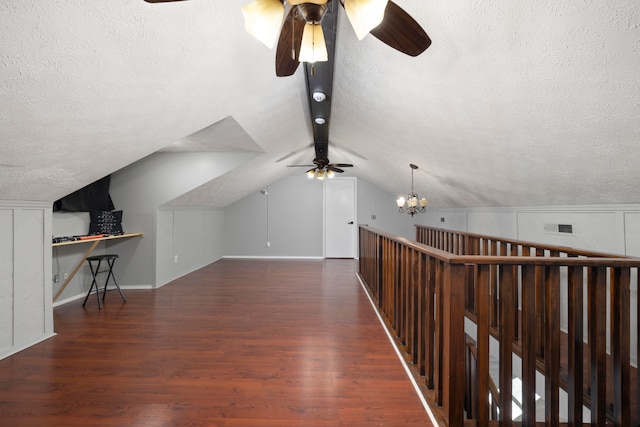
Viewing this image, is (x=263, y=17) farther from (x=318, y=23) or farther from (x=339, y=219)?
(x=339, y=219)

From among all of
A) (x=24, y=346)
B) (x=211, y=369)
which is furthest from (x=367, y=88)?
(x=24, y=346)

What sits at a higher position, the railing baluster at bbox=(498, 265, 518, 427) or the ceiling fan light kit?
the ceiling fan light kit

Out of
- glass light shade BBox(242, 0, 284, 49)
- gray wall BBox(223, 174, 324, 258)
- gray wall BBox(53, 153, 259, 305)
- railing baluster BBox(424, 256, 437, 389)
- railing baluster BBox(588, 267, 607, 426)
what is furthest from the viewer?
gray wall BBox(223, 174, 324, 258)

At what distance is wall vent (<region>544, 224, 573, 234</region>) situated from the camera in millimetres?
2792

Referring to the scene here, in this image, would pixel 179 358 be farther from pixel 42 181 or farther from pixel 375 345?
pixel 42 181

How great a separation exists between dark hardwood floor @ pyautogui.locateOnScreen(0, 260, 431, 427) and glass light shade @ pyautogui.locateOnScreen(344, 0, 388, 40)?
193 centimetres

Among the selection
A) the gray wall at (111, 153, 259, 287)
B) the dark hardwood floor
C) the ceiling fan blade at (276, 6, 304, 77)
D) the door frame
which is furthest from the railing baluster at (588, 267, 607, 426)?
the door frame

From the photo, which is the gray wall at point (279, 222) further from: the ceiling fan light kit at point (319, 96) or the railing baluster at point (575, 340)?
the railing baluster at point (575, 340)

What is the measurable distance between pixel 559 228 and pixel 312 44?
3140 millimetres

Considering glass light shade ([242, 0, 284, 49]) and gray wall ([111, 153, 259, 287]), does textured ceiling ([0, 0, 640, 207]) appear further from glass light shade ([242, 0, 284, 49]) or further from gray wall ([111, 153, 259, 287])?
gray wall ([111, 153, 259, 287])

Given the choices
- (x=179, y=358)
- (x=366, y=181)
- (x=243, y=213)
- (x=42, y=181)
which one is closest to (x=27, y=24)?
(x=42, y=181)

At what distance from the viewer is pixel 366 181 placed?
7.09 metres

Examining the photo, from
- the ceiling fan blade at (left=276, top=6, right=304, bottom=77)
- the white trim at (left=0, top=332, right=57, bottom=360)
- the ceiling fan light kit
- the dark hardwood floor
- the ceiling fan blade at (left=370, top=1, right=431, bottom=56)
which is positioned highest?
the ceiling fan light kit

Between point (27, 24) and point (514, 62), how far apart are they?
2.43 m
